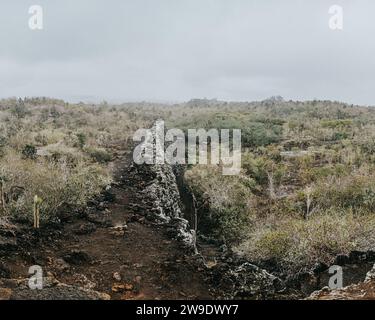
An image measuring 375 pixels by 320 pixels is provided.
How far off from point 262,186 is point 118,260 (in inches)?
309

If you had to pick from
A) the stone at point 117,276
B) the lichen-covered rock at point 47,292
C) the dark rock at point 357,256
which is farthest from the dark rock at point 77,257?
the dark rock at point 357,256

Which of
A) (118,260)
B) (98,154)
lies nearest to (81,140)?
(98,154)

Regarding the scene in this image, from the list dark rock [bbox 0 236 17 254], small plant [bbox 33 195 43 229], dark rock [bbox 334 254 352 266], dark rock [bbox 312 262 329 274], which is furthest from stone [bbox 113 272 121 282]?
dark rock [bbox 334 254 352 266]

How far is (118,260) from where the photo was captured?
8.59 meters

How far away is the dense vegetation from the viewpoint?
941 cm

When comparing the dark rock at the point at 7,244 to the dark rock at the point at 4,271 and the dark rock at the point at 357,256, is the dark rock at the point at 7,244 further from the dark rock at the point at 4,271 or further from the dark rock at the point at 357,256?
the dark rock at the point at 357,256

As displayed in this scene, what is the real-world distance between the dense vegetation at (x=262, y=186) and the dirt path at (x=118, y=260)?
92 cm

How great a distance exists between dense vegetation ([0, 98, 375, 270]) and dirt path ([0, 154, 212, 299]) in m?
0.92

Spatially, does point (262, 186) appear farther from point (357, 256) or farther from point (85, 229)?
point (85, 229)

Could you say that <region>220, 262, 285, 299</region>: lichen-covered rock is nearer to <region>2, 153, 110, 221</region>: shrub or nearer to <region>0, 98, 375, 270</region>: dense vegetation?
<region>0, 98, 375, 270</region>: dense vegetation
